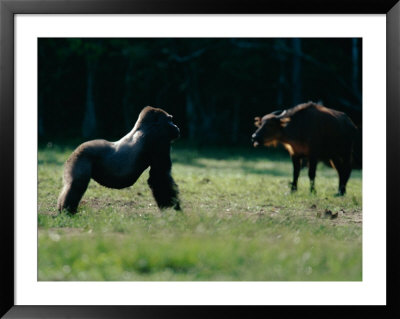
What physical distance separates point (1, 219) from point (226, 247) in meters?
2.13

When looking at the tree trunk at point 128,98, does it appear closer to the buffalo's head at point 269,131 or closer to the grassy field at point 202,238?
the buffalo's head at point 269,131

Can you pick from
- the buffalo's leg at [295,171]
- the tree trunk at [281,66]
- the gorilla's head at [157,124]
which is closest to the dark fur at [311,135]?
the buffalo's leg at [295,171]

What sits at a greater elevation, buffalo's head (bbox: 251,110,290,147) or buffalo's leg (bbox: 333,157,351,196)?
buffalo's head (bbox: 251,110,290,147)

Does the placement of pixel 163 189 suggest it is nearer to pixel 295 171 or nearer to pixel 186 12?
pixel 186 12

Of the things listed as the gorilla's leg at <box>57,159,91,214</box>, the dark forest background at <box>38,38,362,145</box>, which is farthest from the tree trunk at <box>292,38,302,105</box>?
the gorilla's leg at <box>57,159,91,214</box>

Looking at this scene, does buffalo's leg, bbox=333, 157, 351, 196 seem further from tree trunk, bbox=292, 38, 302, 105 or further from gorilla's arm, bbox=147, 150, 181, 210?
tree trunk, bbox=292, 38, 302, 105

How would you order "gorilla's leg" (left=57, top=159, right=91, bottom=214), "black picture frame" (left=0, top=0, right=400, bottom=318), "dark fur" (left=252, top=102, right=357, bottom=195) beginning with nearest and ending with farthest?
"black picture frame" (left=0, top=0, right=400, bottom=318)
"gorilla's leg" (left=57, top=159, right=91, bottom=214)
"dark fur" (left=252, top=102, right=357, bottom=195)

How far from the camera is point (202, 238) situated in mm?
5629

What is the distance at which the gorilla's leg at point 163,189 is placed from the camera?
312 inches

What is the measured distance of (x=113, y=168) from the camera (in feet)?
24.5

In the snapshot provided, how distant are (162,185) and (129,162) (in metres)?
0.62

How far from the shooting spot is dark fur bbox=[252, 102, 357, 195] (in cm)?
1097

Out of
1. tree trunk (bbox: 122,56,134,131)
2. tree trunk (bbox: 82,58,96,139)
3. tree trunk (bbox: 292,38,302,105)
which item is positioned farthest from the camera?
tree trunk (bbox: 122,56,134,131)

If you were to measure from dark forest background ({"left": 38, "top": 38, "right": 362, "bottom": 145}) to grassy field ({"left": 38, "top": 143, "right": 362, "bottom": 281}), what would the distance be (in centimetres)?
1336
